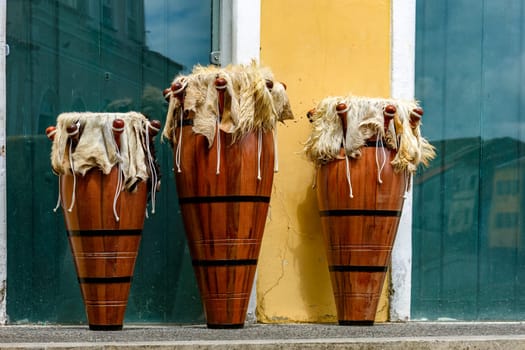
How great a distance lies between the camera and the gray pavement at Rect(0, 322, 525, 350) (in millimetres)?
4031

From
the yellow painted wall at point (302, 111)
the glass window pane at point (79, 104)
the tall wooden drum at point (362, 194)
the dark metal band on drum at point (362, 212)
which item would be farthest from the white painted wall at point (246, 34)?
the dark metal band on drum at point (362, 212)

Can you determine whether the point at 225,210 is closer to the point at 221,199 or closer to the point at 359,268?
the point at 221,199

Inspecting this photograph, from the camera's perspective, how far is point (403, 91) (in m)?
5.40

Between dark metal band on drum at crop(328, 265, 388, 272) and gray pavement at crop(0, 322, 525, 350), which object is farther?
dark metal band on drum at crop(328, 265, 388, 272)

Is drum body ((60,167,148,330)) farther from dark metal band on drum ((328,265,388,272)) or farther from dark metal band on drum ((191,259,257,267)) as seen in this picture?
dark metal band on drum ((328,265,388,272))

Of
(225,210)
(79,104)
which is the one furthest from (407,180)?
(79,104)

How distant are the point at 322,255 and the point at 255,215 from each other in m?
0.68

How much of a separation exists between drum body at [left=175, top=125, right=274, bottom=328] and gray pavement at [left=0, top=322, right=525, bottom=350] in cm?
15

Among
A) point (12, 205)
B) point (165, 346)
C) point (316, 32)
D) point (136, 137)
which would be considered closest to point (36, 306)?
point (12, 205)

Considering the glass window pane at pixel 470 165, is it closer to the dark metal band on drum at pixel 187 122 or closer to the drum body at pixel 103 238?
Answer: the dark metal band on drum at pixel 187 122

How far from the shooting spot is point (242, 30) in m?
5.22

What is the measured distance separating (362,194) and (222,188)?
1.98ft

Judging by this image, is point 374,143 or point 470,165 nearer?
point 374,143

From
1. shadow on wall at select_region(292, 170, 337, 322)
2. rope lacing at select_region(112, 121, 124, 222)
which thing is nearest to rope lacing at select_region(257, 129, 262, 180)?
rope lacing at select_region(112, 121, 124, 222)
